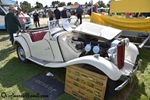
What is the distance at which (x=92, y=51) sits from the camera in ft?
10.9

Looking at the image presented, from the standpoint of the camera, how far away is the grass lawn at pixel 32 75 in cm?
→ 302

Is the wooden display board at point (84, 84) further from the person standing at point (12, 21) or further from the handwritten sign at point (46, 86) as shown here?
the person standing at point (12, 21)

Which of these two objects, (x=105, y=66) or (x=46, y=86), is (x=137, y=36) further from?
(x=46, y=86)

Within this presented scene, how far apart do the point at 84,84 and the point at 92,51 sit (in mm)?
Answer: 874

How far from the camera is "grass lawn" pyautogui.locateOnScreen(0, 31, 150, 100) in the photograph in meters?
3.02

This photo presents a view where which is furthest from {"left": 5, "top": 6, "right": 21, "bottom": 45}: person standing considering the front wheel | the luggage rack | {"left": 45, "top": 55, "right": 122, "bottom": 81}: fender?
the luggage rack

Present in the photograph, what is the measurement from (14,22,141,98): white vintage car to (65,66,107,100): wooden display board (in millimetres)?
135

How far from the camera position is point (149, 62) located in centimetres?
447

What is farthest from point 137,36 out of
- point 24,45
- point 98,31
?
point 24,45

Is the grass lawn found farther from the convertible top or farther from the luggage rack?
the convertible top

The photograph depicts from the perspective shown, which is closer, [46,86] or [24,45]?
[46,86]

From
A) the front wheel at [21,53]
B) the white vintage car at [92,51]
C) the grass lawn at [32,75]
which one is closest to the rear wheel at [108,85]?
the white vintage car at [92,51]

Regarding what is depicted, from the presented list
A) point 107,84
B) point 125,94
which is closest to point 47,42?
point 107,84

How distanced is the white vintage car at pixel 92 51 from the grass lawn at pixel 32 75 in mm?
318
